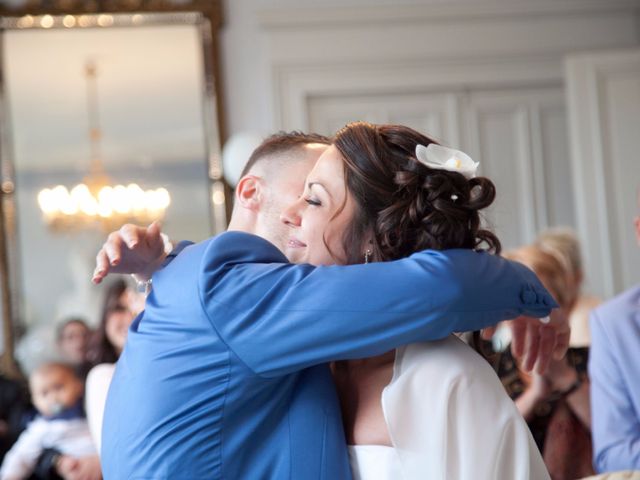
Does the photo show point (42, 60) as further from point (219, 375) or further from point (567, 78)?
point (219, 375)

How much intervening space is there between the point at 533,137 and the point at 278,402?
5.43 m

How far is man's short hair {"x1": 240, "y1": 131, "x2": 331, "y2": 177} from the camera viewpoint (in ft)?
7.63

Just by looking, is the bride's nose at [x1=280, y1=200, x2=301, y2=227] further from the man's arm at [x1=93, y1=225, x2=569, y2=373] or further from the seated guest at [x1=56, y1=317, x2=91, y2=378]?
the seated guest at [x1=56, y1=317, x2=91, y2=378]

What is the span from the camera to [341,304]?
4.91 feet

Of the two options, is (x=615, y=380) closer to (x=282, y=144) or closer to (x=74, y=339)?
(x=282, y=144)

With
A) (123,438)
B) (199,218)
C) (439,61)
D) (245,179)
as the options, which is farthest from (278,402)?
(439,61)

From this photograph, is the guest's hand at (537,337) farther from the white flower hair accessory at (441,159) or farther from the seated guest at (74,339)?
the seated guest at (74,339)

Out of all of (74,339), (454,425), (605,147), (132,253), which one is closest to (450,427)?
(454,425)

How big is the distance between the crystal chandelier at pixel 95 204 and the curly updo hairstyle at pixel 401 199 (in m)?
4.51

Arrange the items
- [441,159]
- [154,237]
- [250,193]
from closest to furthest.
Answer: [441,159]
[154,237]
[250,193]

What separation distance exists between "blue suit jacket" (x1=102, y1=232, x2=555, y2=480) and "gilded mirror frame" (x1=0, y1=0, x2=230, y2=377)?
4601mm

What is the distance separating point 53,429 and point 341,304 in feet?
10.1

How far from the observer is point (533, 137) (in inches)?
265

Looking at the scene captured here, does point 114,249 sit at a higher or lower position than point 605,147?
lower
